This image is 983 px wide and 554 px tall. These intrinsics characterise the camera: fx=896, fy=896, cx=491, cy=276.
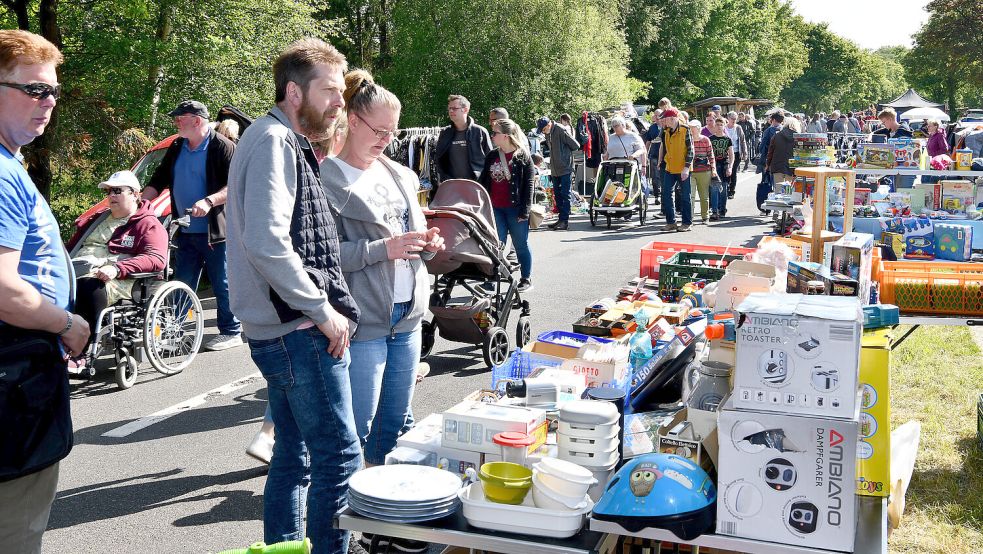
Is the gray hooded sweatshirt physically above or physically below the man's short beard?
below

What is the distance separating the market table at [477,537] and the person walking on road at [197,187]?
5.18 m

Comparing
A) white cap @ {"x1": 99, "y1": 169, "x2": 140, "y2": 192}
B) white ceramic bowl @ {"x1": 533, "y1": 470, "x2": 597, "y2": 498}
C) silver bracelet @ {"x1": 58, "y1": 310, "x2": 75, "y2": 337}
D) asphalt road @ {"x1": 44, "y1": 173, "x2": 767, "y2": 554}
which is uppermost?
white cap @ {"x1": 99, "y1": 169, "x2": 140, "y2": 192}

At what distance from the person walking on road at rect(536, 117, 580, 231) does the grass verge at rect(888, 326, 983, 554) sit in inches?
330

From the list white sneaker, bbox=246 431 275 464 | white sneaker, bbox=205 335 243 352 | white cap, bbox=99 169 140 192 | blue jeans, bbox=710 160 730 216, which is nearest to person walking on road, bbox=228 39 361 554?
white sneaker, bbox=246 431 275 464

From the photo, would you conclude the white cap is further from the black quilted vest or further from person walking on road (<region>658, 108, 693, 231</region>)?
person walking on road (<region>658, 108, 693, 231</region>)

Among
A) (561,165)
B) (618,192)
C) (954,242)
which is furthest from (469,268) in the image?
(618,192)

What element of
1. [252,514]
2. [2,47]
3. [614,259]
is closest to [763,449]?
[2,47]

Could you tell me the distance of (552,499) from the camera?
274 centimetres

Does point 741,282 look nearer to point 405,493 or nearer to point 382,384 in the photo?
point 382,384

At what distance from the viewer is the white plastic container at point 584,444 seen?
299 centimetres

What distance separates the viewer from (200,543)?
4301mm

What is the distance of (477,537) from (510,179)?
24.6 ft

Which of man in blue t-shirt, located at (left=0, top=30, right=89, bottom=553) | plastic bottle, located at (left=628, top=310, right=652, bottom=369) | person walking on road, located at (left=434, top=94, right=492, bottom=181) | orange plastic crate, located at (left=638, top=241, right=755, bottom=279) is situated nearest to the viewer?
man in blue t-shirt, located at (left=0, top=30, right=89, bottom=553)

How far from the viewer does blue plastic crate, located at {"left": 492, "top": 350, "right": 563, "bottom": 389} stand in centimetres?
441
